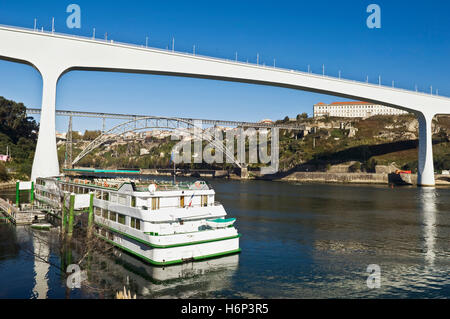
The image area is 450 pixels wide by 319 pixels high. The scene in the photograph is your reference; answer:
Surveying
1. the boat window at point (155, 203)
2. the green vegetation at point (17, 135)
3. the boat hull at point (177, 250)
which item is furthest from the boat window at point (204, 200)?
the green vegetation at point (17, 135)

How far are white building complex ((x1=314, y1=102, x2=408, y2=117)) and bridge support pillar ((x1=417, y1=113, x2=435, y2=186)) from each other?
81.4 m

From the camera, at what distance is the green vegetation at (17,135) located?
215ft

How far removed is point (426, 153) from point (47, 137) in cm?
7013

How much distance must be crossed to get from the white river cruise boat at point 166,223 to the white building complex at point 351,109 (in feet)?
487

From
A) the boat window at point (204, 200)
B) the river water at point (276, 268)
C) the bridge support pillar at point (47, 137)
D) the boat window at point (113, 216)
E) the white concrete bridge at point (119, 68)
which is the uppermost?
the white concrete bridge at point (119, 68)

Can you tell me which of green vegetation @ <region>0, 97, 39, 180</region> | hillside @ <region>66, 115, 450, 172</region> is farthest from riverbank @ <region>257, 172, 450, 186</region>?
green vegetation @ <region>0, 97, 39, 180</region>

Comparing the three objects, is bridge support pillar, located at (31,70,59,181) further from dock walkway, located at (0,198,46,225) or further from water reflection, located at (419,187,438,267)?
water reflection, located at (419,187,438,267)

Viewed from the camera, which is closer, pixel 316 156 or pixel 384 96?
→ pixel 384 96

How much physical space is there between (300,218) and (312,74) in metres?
34.5

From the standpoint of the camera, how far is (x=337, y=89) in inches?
2452

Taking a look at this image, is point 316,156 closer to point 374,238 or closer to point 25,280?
point 374,238

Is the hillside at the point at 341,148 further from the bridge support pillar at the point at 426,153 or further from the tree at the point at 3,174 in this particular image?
the tree at the point at 3,174

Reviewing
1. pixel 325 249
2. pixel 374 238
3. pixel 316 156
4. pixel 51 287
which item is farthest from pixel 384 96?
pixel 51 287

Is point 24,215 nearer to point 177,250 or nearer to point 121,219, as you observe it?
point 121,219
